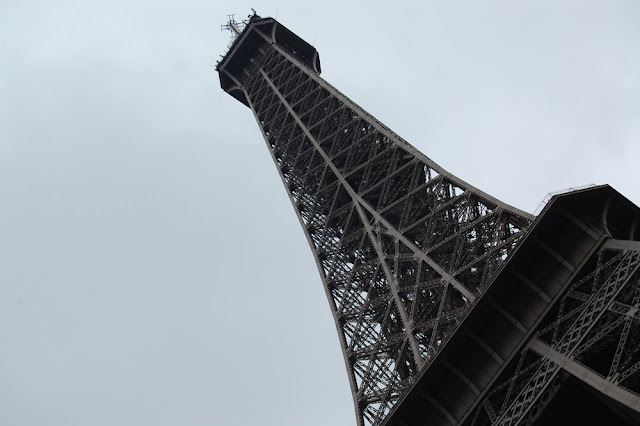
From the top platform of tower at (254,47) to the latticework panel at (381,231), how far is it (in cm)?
1177

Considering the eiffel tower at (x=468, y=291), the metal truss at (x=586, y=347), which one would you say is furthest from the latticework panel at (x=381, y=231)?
the metal truss at (x=586, y=347)

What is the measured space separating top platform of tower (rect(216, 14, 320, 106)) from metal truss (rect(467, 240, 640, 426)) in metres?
45.2

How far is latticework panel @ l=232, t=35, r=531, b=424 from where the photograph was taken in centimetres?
2683

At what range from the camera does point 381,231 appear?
112 feet

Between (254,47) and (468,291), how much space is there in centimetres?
4360

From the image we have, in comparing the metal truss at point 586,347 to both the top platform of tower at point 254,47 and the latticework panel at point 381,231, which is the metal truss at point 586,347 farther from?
the top platform of tower at point 254,47

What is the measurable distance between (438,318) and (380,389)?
11.8 feet

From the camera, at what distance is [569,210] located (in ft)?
73.5

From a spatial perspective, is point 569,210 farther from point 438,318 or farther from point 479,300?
point 438,318

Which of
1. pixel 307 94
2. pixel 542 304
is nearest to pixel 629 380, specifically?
pixel 542 304

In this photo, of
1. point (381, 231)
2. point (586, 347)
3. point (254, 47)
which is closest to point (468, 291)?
point (586, 347)

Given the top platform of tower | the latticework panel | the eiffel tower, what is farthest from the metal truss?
the top platform of tower

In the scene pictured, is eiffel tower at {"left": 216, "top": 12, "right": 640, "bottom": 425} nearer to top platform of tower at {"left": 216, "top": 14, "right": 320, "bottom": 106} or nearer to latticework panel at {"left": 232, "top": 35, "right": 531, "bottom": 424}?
latticework panel at {"left": 232, "top": 35, "right": 531, "bottom": 424}

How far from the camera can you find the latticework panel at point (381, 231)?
26828mm
